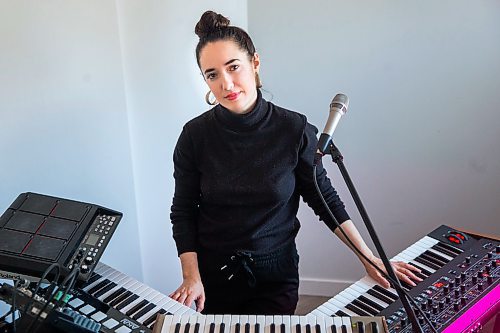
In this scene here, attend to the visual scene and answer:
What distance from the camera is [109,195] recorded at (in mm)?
1971

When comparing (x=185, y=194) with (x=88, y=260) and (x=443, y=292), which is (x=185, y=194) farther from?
(x=443, y=292)

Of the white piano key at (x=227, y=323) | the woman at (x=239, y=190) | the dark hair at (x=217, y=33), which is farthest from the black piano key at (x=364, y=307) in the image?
the dark hair at (x=217, y=33)

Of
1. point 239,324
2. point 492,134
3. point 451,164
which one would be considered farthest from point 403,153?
point 239,324

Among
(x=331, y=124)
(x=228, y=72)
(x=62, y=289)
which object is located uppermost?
(x=228, y=72)

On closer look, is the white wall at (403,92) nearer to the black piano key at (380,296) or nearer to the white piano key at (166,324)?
the black piano key at (380,296)

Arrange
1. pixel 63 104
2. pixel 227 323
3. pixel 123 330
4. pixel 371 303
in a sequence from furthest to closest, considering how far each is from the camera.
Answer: pixel 63 104 < pixel 371 303 < pixel 123 330 < pixel 227 323

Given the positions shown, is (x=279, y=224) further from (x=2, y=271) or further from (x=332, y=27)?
(x=332, y=27)

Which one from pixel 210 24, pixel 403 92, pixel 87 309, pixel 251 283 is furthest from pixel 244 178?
pixel 403 92

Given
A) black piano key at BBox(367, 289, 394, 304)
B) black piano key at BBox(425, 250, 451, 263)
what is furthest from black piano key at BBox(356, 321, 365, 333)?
black piano key at BBox(425, 250, 451, 263)

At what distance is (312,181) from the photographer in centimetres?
160

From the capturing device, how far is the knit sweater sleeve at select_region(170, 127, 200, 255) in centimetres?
160

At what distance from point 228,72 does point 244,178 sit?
29 centimetres

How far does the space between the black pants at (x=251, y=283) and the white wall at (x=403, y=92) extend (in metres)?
0.80

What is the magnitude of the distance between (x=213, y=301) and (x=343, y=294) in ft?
1.42
